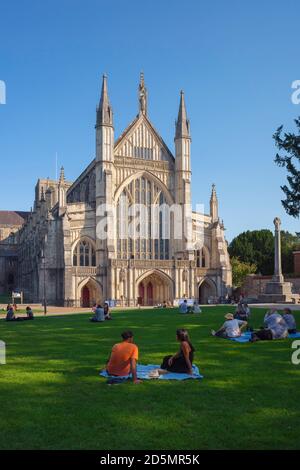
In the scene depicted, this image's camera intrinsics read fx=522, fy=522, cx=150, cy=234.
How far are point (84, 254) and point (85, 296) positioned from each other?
4717 millimetres

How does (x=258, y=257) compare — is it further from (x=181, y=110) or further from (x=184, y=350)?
(x=184, y=350)

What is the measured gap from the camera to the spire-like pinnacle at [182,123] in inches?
2450

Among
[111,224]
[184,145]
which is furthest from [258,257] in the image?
[111,224]

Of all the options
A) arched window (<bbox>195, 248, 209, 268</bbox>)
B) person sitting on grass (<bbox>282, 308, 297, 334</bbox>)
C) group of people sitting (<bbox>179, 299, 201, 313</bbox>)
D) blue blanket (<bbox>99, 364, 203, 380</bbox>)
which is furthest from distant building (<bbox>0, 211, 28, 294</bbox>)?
blue blanket (<bbox>99, 364, 203, 380</bbox>)

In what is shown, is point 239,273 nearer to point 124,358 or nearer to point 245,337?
point 245,337

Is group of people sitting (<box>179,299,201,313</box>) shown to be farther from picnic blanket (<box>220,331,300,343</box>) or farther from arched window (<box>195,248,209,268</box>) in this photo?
arched window (<box>195,248,209,268</box>)

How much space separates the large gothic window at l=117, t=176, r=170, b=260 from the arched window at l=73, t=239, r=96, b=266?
3141 millimetres

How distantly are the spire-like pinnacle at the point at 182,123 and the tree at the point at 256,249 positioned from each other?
3282 centimetres

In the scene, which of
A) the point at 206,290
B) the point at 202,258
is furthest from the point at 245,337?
the point at 202,258

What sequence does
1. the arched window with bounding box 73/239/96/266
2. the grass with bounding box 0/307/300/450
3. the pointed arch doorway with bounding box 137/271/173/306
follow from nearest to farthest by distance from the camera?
the grass with bounding box 0/307/300/450 → the arched window with bounding box 73/239/96/266 → the pointed arch doorway with bounding box 137/271/173/306

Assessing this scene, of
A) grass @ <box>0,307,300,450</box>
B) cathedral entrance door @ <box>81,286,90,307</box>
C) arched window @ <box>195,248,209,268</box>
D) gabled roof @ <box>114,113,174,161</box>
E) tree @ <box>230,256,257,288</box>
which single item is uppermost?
gabled roof @ <box>114,113,174,161</box>

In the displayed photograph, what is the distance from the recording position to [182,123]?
205 feet

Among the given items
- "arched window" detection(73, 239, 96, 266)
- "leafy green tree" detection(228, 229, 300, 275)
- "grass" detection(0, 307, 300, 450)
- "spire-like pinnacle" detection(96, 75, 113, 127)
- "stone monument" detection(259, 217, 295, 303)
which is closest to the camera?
"grass" detection(0, 307, 300, 450)

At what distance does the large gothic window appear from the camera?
58.8m
